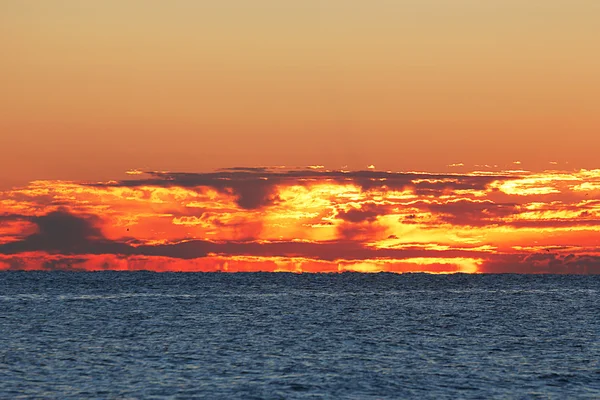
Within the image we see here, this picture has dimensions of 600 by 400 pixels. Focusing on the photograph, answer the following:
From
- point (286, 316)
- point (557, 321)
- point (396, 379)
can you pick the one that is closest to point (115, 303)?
point (286, 316)

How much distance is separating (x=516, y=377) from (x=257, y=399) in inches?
787

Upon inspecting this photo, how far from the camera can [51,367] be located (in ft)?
217

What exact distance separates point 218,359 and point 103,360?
887 centimetres

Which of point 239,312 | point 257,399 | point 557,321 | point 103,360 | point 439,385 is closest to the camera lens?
point 257,399

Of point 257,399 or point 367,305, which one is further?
point 367,305

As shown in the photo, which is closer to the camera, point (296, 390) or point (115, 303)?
point (296, 390)

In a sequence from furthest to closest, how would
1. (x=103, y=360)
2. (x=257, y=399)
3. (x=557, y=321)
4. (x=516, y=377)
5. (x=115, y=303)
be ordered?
(x=115, y=303), (x=557, y=321), (x=103, y=360), (x=516, y=377), (x=257, y=399)

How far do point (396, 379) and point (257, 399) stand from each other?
12085 millimetres

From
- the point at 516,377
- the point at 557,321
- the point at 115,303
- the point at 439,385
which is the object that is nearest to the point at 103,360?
the point at 439,385

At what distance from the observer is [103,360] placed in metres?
70.2

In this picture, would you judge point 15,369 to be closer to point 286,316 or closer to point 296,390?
point 296,390

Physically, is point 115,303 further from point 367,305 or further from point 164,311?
point 367,305

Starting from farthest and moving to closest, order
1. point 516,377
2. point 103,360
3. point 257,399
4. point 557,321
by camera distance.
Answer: point 557,321
point 103,360
point 516,377
point 257,399

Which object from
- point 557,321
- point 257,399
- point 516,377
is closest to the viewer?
point 257,399
